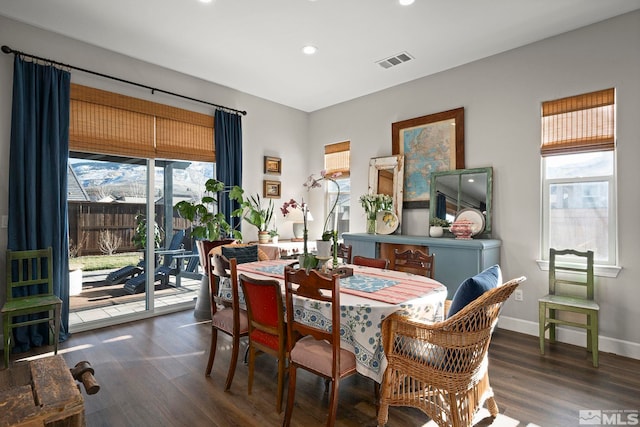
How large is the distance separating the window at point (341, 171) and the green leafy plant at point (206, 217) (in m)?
1.71

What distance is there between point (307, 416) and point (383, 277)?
1069mm

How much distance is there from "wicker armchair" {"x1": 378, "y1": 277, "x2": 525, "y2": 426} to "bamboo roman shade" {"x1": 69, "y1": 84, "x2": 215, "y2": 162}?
355 centimetres

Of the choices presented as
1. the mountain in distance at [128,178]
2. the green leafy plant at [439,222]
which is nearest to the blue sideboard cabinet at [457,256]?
the green leafy plant at [439,222]

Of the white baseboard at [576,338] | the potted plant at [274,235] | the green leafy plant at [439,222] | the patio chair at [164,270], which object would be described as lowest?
the white baseboard at [576,338]

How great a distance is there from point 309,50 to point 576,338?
3919 millimetres

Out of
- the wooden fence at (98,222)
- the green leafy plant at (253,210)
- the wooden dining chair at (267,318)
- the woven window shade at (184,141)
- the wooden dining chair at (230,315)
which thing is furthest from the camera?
the green leafy plant at (253,210)

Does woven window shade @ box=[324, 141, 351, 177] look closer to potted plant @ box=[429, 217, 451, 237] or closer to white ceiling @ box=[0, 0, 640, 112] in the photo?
white ceiling @ box=[0, 0, 640, 112]

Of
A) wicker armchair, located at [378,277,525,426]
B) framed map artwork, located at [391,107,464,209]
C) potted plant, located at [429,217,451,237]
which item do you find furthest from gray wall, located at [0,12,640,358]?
wicker armchair, located at [378,277,525,426]

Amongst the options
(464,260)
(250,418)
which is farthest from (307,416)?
(464,260)

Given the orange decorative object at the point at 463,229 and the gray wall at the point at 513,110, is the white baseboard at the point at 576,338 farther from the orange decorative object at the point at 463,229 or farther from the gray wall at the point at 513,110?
the orange decorative object at the point at 463,229

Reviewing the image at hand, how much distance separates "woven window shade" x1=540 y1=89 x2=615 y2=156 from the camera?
3.21 m

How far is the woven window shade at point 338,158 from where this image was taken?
546cm

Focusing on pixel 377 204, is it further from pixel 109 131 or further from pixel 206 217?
pixel 109 131

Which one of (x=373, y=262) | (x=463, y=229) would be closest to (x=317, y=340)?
(x=373, y=262)
